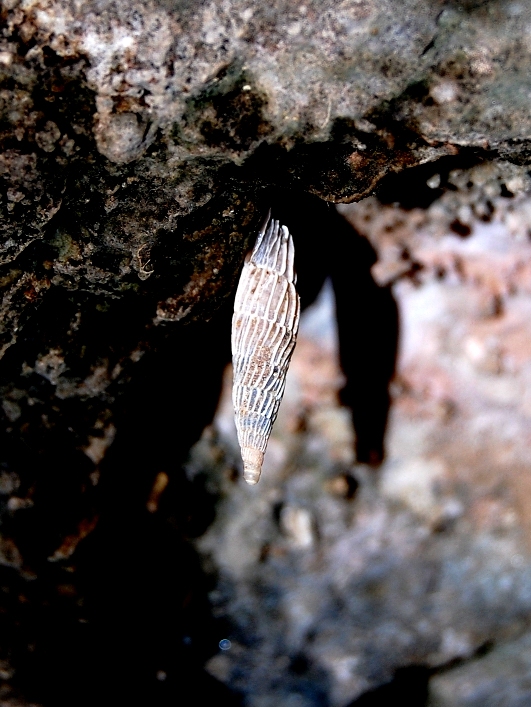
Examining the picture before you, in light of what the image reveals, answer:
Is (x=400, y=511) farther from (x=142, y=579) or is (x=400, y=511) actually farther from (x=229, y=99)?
(x=229, y=99)

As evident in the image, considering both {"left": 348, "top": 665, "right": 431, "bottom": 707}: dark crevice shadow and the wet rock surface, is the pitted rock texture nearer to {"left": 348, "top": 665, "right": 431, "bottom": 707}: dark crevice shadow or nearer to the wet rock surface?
the wet rock surface

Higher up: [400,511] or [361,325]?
[361,325]

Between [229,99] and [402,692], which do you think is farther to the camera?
[402,692]

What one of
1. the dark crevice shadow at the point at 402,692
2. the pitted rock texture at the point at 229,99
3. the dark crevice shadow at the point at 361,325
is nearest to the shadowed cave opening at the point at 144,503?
the dark crevice shadow at the point at 361,325

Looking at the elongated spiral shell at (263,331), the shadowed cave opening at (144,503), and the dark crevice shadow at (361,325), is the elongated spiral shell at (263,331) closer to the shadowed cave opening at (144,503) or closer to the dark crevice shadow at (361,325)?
the shadowed cave opening at (144,503)

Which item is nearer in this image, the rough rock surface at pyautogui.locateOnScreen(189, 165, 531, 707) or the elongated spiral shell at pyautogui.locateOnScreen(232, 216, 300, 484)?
the elongated spiral shell at pyautogui.locateOnScreen(232, 216, 300, 484)

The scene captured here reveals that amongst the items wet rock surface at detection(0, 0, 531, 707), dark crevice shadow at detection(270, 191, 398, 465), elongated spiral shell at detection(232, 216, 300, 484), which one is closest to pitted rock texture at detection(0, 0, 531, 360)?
wet rock surface at detection(0, 0, 531, 707)

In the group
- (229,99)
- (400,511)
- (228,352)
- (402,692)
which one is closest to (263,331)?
(229,99)
